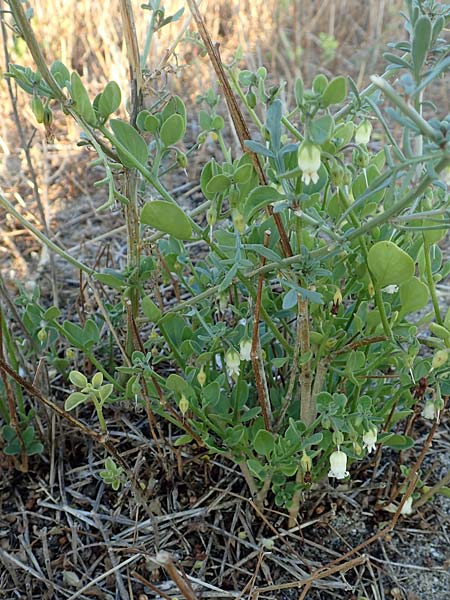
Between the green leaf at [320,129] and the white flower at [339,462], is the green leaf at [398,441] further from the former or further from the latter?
the green leaf at [320,129]

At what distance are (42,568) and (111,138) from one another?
2.49 feet

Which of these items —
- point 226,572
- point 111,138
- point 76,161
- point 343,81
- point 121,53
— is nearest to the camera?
point 343,81

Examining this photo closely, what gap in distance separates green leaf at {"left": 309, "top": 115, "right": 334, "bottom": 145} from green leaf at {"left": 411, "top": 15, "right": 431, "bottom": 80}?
4.0 inches

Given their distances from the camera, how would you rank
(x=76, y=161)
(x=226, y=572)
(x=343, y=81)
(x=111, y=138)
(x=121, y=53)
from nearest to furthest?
(x=343, y=81) < (x=111, y=138) < (x=226, y=572) < (x=76, y=161) < (x=121, y=53)

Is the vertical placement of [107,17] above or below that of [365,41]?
above

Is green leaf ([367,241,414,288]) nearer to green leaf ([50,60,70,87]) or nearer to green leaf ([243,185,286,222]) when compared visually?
green leaf ([243,185,286,222])

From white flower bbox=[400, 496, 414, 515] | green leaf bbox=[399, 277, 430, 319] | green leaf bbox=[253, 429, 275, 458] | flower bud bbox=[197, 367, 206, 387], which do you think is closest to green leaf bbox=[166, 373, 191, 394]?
flower bud bbox=[197, 367, 206, 387]

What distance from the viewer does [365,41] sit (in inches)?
138

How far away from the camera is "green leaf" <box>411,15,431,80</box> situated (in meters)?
0.61

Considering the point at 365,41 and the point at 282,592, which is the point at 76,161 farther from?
the point at 365,41

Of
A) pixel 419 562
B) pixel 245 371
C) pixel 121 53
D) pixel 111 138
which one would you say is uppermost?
pixel 111 138

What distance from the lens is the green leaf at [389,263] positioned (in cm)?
79

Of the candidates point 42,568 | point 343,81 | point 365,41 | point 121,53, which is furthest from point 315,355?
point 365,41

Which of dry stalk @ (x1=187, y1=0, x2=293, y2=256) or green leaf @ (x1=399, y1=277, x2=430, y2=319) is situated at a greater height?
dry stalk @ (x1=187, y1=0, x2=293, y2=256)
